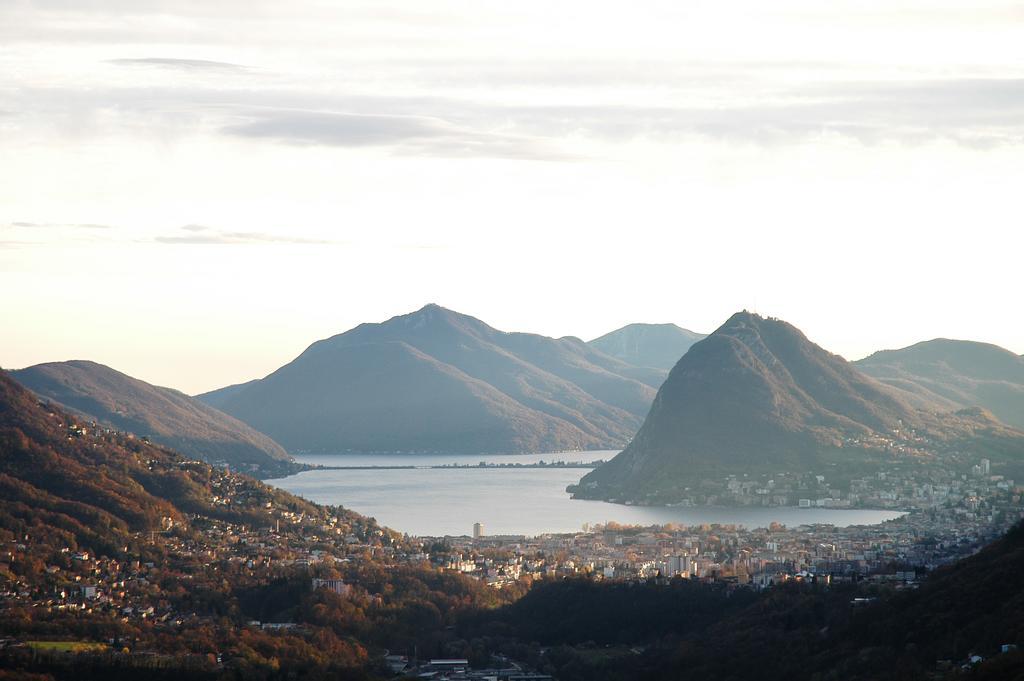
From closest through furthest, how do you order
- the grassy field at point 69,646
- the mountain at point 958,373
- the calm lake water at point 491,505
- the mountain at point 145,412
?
the grassy field at point 69,646, the calm lake water at point 491,505, the mountain at point 145,412, the mountain at point 958,373

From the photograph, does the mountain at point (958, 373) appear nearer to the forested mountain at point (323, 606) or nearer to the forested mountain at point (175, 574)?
the forested mountain at point (175, 574)

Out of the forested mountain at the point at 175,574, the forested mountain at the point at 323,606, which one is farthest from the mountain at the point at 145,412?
the forested mountain at the point at 323,606

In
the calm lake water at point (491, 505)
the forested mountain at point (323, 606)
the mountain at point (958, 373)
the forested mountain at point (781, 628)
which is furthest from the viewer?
the mountain at point (958, 373)

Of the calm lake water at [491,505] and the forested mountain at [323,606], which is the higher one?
the calm lake water at [491,505]

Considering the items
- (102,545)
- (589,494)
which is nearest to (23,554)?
(102,545)

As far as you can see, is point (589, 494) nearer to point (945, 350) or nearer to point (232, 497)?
point (232, 497)

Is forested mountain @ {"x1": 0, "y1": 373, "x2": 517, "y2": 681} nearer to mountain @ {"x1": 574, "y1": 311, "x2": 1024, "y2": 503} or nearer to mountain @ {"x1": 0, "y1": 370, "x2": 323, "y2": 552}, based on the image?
mountain @ {"x1": 0, "y1": 370, "x2": 323, "y2": 552}

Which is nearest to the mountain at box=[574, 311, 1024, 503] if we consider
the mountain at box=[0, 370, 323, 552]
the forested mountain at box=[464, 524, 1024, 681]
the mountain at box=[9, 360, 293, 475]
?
the mountain at box=[9, 360, 293, 475]
